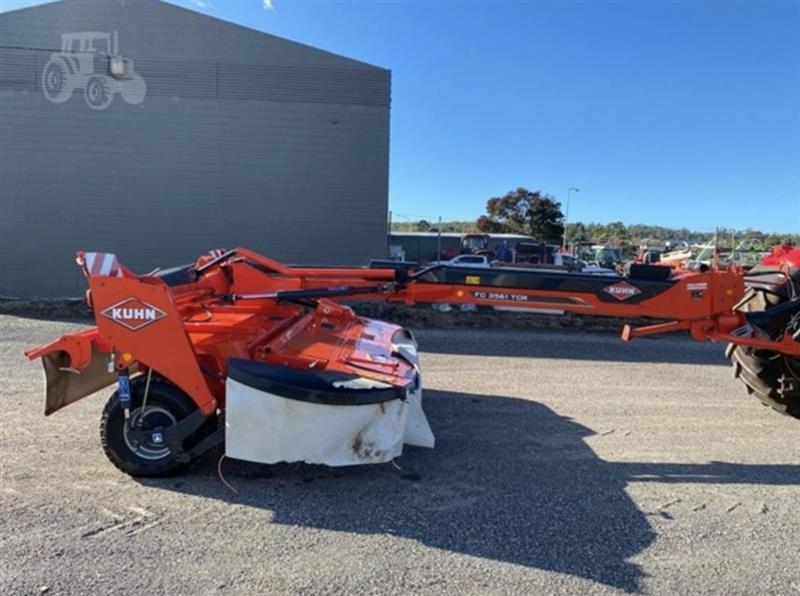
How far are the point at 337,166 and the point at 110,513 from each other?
12958 millimetres

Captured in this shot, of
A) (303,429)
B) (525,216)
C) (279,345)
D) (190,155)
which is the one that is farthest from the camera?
(525,216)

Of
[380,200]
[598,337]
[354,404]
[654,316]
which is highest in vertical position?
[380,200]

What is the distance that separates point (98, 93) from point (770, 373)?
15.4m

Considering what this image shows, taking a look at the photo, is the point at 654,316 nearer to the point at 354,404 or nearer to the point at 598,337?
the point at 354,404

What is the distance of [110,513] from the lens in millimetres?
3521

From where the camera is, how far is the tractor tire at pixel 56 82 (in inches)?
595

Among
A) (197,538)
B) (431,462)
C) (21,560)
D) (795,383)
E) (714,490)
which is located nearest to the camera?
(21,560)

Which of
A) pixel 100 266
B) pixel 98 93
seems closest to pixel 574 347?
pixel 100 266

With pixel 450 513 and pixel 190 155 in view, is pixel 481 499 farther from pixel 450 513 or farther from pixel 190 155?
pixel 190 155

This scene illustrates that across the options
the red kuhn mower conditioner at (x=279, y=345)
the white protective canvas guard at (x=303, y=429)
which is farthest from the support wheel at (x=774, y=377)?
the white protective canvas guard at (x=303, y=429)

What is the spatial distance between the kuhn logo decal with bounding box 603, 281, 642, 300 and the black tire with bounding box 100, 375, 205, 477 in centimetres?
299

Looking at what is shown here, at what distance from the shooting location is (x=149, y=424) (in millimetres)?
3969

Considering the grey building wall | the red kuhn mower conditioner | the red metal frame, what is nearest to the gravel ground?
the red kuhn mower conditioner

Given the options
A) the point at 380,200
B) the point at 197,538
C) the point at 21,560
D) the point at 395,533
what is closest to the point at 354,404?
the point at 395,533
